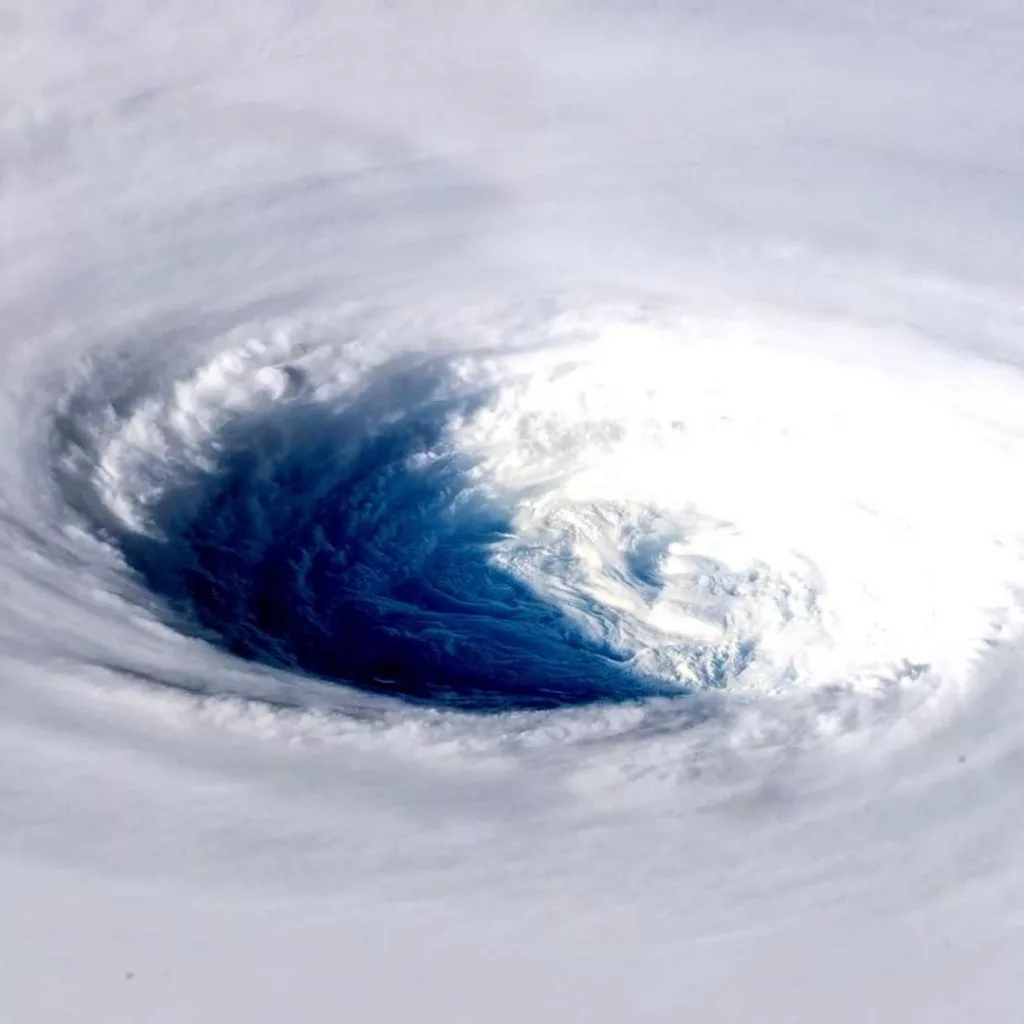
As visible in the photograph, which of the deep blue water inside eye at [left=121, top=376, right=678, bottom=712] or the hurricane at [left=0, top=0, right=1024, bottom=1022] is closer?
the hurricane at [left=0, top=0, right=1024, bottom=1022]

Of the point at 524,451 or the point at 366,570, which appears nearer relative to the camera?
the point at 366,570

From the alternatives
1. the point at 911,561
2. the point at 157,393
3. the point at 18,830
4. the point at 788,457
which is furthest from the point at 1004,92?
the point at 18,830

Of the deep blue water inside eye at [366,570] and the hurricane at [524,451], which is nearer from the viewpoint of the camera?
the hurricane at [524,451]

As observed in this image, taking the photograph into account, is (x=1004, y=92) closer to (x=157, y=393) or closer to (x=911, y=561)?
(x=911, y=561)
